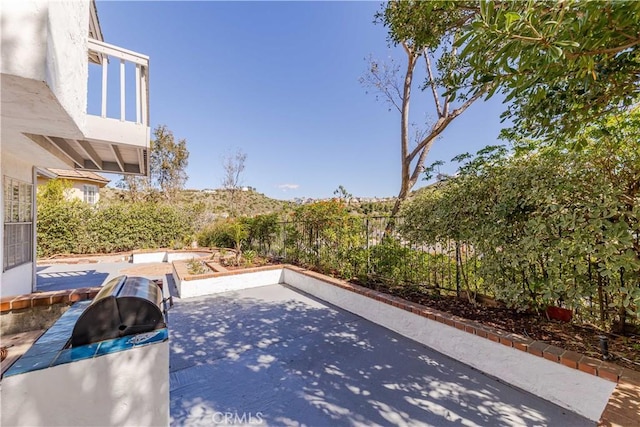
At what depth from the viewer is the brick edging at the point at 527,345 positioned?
253 cm

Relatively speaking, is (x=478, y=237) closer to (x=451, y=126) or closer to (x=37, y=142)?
(x=451, y=126)

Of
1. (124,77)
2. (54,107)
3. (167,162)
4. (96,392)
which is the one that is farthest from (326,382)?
(167,162)

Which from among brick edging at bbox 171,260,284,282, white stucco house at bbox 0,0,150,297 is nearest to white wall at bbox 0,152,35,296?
white stucco house at bbox 0,0,150,297

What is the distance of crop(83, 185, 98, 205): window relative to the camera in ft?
60.1

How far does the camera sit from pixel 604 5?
1576mm

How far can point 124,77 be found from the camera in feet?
13.2

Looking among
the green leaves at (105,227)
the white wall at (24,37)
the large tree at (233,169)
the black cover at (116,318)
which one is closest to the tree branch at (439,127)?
the black cover at (116,318)

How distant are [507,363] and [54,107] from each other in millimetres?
5396

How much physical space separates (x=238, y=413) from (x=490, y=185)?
4.51 metres

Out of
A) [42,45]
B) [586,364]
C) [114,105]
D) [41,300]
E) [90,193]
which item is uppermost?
[90,193]

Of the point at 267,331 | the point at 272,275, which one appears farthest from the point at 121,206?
the point at 267,331

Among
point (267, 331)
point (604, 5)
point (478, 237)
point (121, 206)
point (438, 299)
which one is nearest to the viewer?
point (604, 5)

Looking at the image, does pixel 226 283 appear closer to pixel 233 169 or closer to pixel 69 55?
pixel 69 55

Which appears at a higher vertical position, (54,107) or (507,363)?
(54,107)
